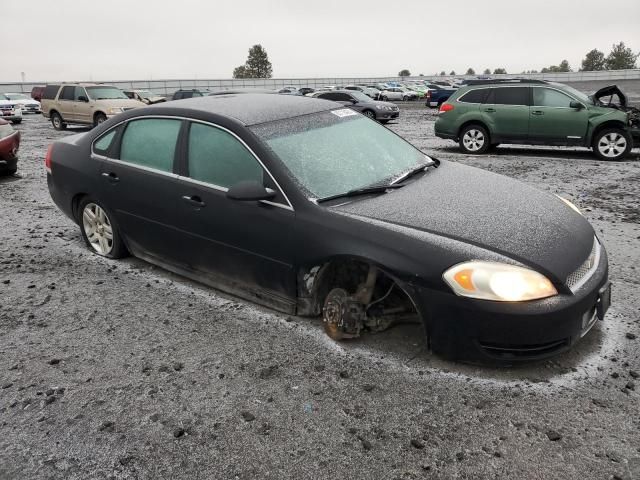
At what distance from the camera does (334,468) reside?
8.26 ft

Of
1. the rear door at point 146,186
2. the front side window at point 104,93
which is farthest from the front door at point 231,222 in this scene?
the front side window at point 104,93

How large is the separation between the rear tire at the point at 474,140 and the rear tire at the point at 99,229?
9.60 metres

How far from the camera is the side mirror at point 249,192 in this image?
354 cm

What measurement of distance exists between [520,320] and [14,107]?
2678 cm

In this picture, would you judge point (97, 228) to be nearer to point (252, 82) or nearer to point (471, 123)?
point (471, 123)

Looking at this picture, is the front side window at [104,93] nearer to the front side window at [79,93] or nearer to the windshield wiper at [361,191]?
the front side window at [79,93]

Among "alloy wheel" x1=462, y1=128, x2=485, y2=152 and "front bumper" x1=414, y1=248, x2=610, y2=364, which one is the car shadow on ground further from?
"front bumper" x1=414, y1=248, x2=610, y2=364

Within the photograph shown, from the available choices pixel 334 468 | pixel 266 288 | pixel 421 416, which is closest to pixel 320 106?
pixel 266 288

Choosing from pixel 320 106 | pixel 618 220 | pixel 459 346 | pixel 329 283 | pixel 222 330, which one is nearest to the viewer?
pixel 459 346

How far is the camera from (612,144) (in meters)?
11.4

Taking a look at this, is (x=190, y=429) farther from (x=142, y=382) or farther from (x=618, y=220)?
(x=618, y=220)

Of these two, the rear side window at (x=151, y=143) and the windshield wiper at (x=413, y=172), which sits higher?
the rear side window at (x=151, y=143)

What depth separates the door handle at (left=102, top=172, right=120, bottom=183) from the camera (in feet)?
15.5

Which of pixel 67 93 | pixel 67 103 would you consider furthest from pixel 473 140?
pixel 67 93
